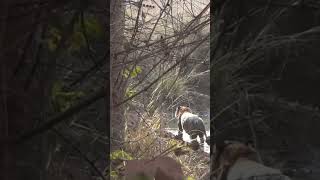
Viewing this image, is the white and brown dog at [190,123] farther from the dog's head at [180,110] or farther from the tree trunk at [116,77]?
the tree trunk at [116,77]

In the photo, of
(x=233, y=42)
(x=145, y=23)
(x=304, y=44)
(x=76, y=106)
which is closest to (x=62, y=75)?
(x=76, y=106)

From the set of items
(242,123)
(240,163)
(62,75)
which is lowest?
(240,163)

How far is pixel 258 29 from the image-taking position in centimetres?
162

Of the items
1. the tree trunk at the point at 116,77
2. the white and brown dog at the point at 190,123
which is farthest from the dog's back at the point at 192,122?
the tree trunk at the point at 116,77

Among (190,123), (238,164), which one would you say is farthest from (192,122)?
(238,164)

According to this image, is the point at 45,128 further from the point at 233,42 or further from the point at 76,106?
the point at 233,42

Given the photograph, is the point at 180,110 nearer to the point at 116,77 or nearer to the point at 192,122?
the point at 192,122

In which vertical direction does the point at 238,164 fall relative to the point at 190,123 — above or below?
below

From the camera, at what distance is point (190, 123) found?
64.4 inches

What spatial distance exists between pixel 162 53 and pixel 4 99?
42 centimetres

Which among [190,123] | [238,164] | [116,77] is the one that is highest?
[116,77]

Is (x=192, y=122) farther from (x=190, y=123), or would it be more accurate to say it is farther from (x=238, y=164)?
(x=238, y=164)

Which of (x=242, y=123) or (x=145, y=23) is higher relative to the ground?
(x=145, y=23)

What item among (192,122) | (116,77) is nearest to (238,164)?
(192,122)
